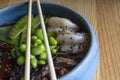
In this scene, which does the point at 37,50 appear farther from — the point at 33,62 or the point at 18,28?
the point at 18,28

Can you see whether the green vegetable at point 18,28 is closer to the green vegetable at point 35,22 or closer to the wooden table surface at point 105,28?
the green vegetable at point 35,22

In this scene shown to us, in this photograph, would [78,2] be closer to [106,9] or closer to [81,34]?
[106,9]

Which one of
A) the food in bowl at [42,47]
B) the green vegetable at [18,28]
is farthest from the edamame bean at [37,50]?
the green vegetable at [18,28]

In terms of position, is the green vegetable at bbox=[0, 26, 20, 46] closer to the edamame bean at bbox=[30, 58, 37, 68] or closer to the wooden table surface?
the edamame bean at bbox=[30, 58, 37, 68]

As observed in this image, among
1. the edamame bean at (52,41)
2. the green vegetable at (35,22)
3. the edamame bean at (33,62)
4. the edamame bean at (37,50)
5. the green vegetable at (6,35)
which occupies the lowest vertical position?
the edamame bean at (33,62)

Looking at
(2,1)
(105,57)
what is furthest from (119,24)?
(2,1)

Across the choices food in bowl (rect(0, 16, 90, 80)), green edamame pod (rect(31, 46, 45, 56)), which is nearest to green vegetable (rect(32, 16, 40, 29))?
food in bowl (rect(0, 16, 90, 80))
